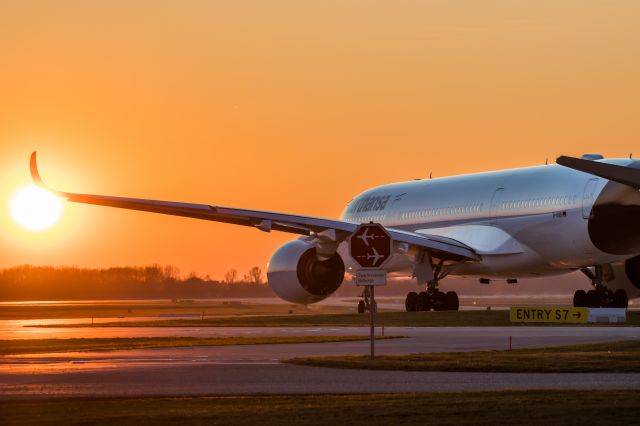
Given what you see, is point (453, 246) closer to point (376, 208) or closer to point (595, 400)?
point (376, 208)

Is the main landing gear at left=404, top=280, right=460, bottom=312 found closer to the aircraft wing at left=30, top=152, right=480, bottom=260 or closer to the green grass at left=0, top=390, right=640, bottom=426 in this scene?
the aircraft wing at left=30, top=152, right=480, bottom=260

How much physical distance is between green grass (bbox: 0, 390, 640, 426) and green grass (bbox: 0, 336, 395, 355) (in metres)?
12.0

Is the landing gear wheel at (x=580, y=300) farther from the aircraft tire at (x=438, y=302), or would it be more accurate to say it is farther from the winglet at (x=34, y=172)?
the winglet at (x=34, y=172)

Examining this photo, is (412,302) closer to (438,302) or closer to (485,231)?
(438,302)

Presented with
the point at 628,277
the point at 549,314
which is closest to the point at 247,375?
the point at 549,314

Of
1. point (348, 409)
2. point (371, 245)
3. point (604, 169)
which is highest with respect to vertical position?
point (604, 169)

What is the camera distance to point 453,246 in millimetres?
42688

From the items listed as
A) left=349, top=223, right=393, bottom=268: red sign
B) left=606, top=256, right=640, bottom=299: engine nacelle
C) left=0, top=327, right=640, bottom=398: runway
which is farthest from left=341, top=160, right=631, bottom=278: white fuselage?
left=349, top=223, right=393, bottom=268: red sign

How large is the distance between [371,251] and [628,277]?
21601mm

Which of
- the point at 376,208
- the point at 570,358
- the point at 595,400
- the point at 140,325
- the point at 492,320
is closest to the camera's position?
the point at 595,400

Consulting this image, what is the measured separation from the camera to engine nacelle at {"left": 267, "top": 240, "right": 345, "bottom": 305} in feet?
135

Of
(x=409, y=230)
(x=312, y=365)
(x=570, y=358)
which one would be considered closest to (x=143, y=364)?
(x=312, y=365)

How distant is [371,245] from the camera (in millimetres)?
23391

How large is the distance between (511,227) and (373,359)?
20.2 meters
